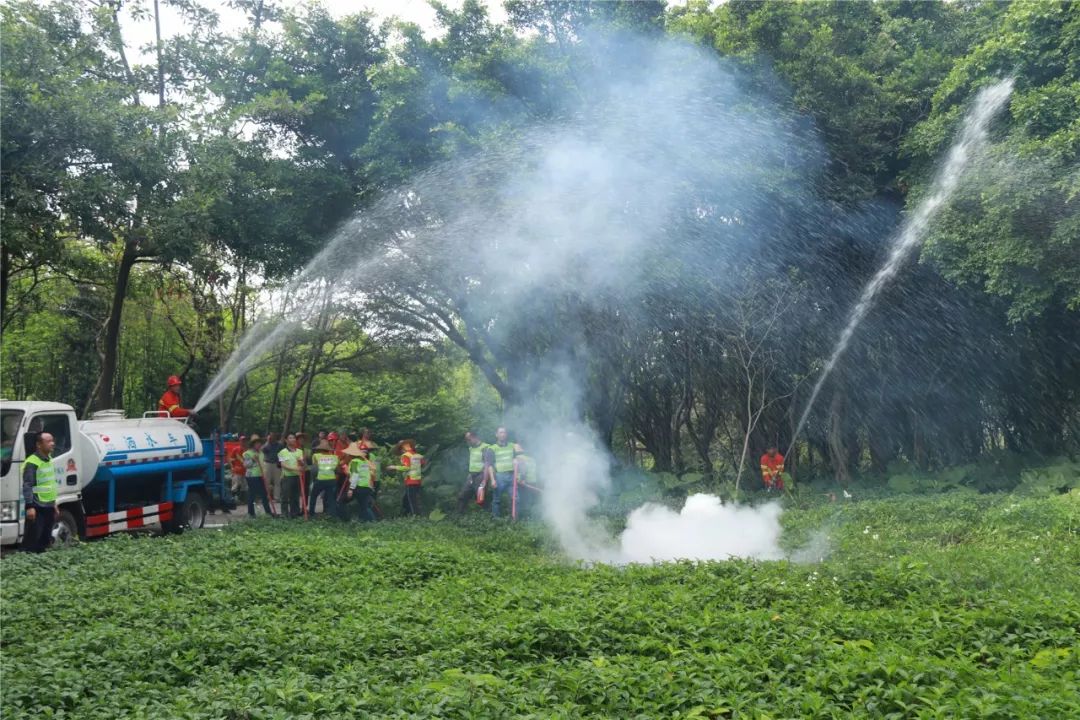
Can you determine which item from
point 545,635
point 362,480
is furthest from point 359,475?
point 545,635

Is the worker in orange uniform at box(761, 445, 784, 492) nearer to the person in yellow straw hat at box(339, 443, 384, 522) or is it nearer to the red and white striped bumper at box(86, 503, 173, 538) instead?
the person in yellow straw hat at box(339, 443, 384, 522)

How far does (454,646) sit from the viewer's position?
6395mm

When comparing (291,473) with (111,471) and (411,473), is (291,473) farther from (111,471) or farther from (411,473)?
(111,471)

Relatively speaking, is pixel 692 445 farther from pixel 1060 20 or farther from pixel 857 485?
pixel 1060 20

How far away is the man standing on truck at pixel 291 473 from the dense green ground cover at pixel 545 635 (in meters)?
6.37

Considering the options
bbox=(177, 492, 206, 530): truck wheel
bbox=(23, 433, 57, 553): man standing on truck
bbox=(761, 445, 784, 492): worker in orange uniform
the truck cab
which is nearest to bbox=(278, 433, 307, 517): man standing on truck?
bbox=(177, 492, 206, 530): truck wheel

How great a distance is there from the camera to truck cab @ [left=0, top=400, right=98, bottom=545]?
449 inches

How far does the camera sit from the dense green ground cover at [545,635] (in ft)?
16.7

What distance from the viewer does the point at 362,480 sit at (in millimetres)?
16406

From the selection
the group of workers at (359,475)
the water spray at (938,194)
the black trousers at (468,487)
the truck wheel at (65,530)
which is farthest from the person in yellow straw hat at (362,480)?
the water spray at (938,194)

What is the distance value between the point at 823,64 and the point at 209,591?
45.7ft

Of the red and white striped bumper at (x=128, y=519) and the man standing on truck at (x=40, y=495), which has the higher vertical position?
the man standing on truck at (x=40, y=495)

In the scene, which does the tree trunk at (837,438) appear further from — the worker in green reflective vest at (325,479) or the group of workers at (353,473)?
the worker in green reflective vest at (325,479)

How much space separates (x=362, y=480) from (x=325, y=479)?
0.63 m
